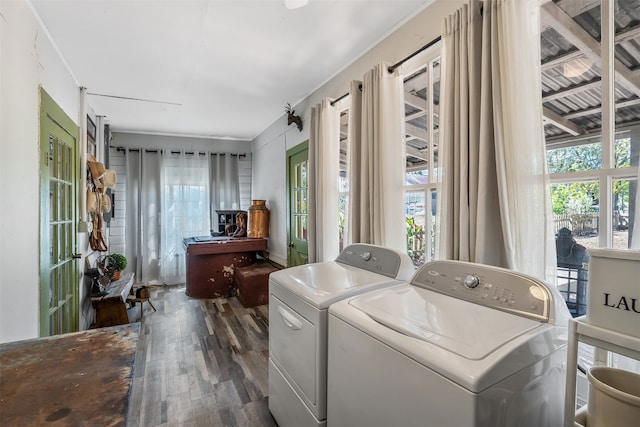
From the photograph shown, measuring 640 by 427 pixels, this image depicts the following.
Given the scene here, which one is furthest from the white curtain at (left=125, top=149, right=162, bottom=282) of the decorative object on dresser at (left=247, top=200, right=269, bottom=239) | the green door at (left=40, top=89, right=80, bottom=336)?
the green door at (left=40, top=89, right=80, bottom=336)

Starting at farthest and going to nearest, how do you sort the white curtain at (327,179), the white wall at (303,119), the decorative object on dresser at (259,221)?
the decorative object on dresser at (259,221) < the white curtain at (327,179) < the white wall at (303,119)

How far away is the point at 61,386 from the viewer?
0.78 meters

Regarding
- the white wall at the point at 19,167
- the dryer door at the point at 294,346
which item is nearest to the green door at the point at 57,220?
the white wall at the point at 19,167

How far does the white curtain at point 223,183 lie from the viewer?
16.1ft

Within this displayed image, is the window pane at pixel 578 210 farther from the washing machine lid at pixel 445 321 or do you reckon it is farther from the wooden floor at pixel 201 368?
the wooden floor at pixel 201 368

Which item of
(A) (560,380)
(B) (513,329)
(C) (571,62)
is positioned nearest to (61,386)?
(B) (513,329)

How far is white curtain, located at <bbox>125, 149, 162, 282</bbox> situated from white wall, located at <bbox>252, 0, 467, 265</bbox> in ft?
5.15

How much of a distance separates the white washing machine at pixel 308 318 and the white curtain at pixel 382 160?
0.22 meters

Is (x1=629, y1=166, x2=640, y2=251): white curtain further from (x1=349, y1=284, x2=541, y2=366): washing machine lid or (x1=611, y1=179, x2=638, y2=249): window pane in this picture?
(x1=349, y1=284, x2=541, y2=366): washing machine lid

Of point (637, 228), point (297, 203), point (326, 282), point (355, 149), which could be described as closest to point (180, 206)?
point (297, 203)

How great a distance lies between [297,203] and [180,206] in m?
2.30

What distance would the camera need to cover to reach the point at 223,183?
197 inches

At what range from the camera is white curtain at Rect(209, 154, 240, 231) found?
16.1ft

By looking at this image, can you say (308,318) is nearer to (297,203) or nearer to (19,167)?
(19,167)
